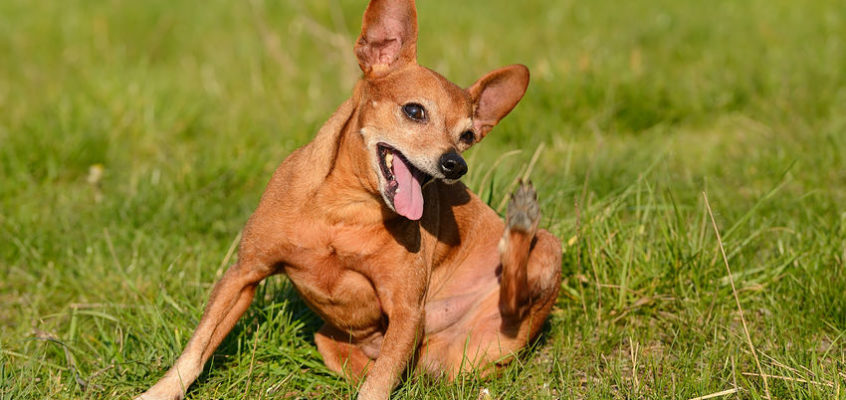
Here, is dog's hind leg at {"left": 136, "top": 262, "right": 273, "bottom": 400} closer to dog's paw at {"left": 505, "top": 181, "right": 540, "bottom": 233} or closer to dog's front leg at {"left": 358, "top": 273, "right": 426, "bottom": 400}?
dog's front leg at {"left": 358, "top": 273, "right": 426, "bottom": 400}

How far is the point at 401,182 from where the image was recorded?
3.25 m

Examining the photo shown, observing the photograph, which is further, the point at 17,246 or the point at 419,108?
the point at 17,246

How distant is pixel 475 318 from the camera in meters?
3.90

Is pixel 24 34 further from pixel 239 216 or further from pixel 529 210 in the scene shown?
pixel 529 210

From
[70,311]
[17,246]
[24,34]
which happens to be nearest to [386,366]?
[70,311]

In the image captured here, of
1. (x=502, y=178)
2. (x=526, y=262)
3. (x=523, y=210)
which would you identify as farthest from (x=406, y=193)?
(x=502, y=178)

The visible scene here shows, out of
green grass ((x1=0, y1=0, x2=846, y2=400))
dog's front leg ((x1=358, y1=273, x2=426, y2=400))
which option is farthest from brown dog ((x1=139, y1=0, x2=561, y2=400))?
green grass ((x1=0, y1=0, x2=846, y2=400))

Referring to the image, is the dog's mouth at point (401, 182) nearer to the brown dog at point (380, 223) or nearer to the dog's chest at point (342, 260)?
the brown dog at point (380, 223)

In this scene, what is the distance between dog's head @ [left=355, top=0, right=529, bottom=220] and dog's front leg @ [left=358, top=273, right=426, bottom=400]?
1.15 ft

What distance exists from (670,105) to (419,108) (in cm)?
354

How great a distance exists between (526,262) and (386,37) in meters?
1.07

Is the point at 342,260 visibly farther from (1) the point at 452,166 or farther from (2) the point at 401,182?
(1) the point at 452,166

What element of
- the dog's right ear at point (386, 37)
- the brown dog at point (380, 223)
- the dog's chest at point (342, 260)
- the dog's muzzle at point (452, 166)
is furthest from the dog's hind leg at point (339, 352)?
the dog's right ear at point (386, 37)

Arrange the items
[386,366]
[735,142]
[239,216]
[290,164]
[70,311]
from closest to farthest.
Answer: [386,366], [290,164], [70,311], [239,216], [735,142]
